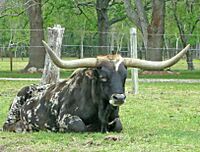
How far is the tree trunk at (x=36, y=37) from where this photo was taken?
119ft

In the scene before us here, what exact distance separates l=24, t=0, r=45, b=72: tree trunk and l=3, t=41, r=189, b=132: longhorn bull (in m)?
26.1

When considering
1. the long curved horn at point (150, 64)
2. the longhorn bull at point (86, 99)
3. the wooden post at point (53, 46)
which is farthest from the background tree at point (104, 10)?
the long curved horn at point (150, 64)

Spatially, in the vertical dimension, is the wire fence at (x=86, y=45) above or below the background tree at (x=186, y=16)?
below

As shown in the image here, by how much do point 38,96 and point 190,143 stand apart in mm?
3005

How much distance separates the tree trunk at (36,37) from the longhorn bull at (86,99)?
26.1 m

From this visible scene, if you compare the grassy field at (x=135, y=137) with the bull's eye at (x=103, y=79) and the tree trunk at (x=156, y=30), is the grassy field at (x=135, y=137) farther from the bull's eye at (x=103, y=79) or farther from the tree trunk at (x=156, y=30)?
the tree trunk at (x=156, y=30)

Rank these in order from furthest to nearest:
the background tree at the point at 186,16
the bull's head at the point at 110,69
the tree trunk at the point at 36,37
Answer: the background tree at the point at 186,16, the tree trunk at the point at 36,37, the bull's head at the point at 110,69

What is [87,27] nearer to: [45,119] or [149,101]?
[149,101]

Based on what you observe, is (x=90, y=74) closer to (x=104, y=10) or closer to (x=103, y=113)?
(x=103, y=113)

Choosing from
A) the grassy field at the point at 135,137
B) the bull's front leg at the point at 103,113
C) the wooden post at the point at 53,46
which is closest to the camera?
the grassy field at the point at 135,137

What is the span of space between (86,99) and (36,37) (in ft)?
89.4

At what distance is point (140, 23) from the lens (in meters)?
35.2

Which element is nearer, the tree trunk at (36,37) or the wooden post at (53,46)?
the wooden post at (53,46)

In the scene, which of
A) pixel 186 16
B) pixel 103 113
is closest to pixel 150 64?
pixel 103 113
